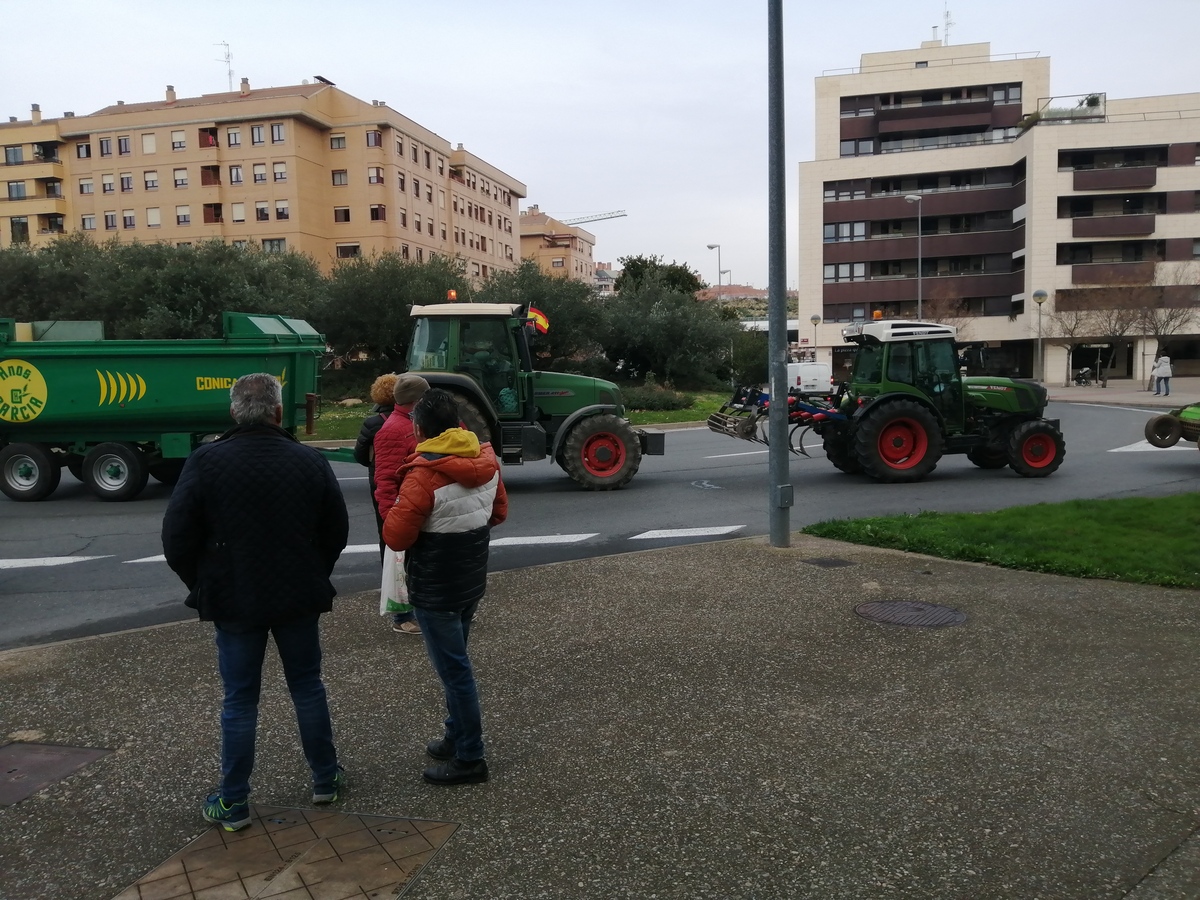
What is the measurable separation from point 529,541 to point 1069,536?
514 cm

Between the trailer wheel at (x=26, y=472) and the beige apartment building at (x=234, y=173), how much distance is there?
155ft

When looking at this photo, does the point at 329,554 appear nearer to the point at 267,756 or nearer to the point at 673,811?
the point at 267,756

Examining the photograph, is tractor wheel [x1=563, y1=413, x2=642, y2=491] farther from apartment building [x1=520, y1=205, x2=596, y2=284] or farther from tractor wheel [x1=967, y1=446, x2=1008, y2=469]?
apartment building [x1=520, y1=205, x2=596, y2=284]

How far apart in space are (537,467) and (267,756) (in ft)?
39.7

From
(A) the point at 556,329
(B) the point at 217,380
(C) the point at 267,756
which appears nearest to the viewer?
(C) the point at 267,756

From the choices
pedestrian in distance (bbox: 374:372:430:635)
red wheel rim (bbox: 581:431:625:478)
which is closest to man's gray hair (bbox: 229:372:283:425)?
pedestrian in distance (bbox: 374:372:430:635)

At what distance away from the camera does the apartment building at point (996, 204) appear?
178 ft

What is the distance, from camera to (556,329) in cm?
3675

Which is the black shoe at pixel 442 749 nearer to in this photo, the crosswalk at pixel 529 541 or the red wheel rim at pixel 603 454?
the crosswalk at pixel 529 541

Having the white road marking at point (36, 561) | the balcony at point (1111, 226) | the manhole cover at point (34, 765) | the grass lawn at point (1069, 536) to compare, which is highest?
the balcony at point (1111, 226)

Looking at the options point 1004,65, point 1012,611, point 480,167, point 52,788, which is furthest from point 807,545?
point 480,167

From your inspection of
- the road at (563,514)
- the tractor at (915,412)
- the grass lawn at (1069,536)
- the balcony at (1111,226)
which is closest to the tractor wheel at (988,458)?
the road at (563,514)

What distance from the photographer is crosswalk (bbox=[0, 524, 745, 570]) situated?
359 inches

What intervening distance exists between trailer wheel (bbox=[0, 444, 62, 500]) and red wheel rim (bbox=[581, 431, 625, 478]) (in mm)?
7485
